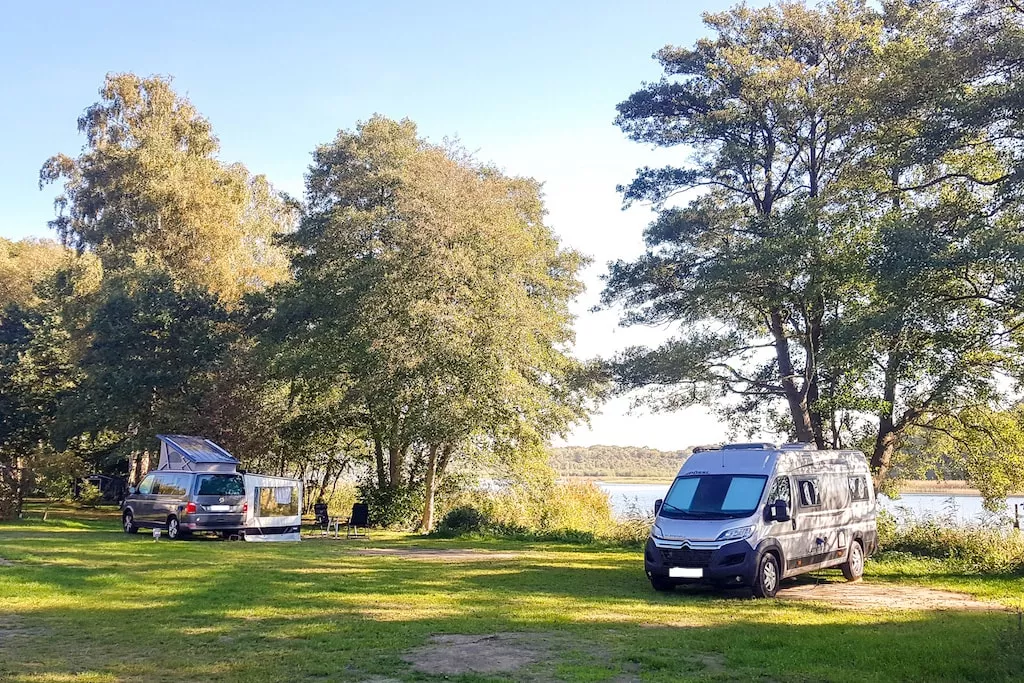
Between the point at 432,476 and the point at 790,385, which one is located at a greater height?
the point at 790,385

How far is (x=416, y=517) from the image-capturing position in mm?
27125

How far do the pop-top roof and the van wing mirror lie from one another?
48.3ft

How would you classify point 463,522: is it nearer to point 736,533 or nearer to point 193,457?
point 193,457

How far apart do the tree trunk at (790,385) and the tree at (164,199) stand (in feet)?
64.9

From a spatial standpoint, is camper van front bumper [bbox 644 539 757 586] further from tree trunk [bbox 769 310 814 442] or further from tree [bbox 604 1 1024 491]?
tree trunk [bbox 769 310 814 442]

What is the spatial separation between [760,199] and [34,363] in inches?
1079

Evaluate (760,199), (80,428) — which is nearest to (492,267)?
(760,199)

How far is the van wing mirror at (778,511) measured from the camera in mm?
12363

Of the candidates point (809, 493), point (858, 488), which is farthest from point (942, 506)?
point (809, 493)

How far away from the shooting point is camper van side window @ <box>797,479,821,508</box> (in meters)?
13.4

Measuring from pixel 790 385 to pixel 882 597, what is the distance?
9.13 meters

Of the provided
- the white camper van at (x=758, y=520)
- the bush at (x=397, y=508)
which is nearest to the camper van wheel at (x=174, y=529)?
the bush at (x=397, y=508)

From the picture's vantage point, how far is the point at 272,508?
22.2 metres

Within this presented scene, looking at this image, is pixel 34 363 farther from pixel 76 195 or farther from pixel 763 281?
pixel 763 281
